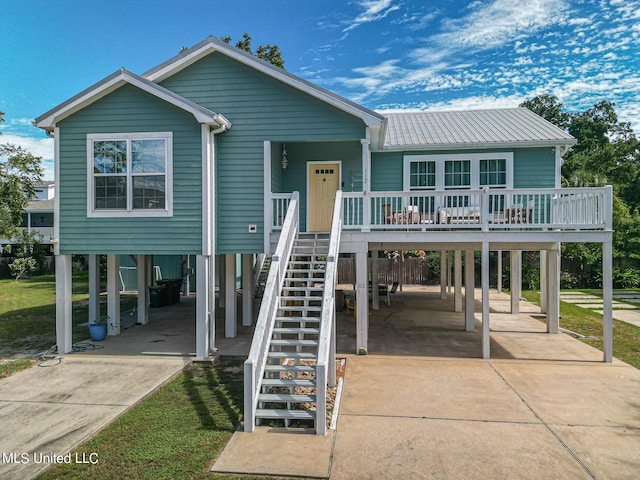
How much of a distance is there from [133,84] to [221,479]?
7920mm

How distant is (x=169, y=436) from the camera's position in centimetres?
513

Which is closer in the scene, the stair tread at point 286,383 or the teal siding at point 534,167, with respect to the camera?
the stair tread at point 286,383

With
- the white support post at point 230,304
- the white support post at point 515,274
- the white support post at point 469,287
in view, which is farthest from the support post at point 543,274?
the white support post at point 230,304

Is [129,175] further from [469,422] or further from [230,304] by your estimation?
[469,422]

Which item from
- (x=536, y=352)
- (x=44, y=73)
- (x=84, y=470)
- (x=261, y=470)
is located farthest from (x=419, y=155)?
(x=44, y=73)

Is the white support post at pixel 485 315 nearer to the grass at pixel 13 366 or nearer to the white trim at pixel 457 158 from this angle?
the white trim at pixel 457 158

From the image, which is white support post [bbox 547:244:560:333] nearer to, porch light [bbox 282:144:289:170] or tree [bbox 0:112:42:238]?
porch light [bbox 282:144:289:170]

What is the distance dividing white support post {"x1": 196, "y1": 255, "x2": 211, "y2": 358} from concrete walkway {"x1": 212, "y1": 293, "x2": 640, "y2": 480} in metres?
3.09

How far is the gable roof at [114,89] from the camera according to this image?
8.67 meters

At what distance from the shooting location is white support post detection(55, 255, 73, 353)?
9.21m

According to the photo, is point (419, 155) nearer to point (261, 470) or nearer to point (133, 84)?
point (133, 84)

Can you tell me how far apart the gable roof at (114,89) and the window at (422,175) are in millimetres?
5490

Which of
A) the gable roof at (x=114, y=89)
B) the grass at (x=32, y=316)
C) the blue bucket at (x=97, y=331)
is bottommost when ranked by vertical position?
the grass at (x=32, y=316)

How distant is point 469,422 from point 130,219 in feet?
25.3
